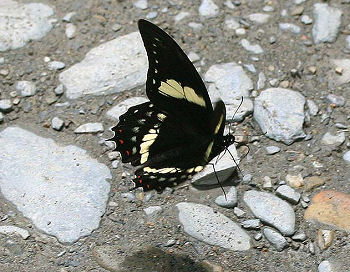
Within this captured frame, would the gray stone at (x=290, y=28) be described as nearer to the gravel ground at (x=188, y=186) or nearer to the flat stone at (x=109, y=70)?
the gravel ground at (x=188, y=186)

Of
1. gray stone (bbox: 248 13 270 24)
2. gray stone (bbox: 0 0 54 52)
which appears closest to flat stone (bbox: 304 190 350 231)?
gray stone (bbox: 248 13 270 24)

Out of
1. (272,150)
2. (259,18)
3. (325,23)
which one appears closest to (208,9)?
(259,18)

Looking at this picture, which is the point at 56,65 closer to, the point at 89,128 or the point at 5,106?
the point at 5,106

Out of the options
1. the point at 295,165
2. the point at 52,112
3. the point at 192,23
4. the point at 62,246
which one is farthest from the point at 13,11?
the point at 295,165

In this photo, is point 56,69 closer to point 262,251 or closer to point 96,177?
point 96,177

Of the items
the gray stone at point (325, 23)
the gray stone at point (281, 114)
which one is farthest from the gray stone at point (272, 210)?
the gray stone at point (325, 23)

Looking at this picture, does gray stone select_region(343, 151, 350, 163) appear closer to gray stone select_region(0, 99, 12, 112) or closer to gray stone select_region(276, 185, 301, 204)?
gray stone select_region(276, 185, 301, 204)

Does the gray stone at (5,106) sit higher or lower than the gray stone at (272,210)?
higher
